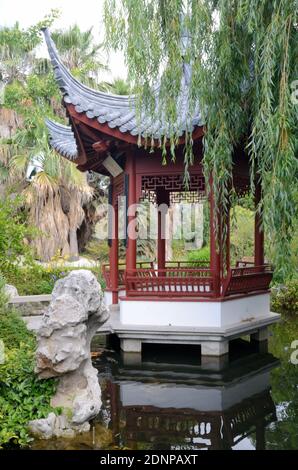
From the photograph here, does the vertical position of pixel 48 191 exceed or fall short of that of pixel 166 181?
it exceeds it

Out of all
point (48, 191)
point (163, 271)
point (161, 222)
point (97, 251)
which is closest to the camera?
point (163, 271)

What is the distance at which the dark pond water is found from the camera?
3.54m

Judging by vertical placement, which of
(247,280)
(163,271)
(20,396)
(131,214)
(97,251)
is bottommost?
(20,396)

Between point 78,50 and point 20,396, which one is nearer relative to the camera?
point 20,396

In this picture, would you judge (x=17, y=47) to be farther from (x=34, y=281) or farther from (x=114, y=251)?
(x=114, y=251)

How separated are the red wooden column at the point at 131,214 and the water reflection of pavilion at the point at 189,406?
1.30 m

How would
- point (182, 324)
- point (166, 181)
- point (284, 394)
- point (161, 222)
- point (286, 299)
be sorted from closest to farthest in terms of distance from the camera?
point (284, 394)
point (182, 324)
point (166, 181)
point (161, 222)
point (286, 299)

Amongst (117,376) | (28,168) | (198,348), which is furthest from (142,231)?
(117,376)

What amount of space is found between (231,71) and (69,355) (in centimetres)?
261

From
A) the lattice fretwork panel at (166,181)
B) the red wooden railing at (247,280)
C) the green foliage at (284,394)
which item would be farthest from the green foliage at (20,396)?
the lattice fretwork panel at (166,181)

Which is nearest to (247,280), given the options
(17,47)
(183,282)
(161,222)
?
(183,282)

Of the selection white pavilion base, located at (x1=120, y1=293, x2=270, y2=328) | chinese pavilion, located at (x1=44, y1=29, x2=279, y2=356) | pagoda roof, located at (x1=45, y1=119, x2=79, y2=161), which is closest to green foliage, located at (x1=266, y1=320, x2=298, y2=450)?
chinese pavilion, located at (x1=44, y1=29, x2=279, y2=356)

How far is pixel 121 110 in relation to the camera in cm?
670

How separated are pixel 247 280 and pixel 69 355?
11.7ft
